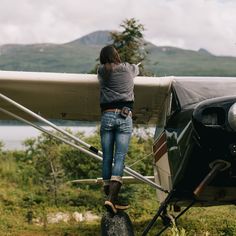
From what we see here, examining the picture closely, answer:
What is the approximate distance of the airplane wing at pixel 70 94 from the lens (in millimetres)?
6320

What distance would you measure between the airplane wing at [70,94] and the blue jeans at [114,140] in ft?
3.58

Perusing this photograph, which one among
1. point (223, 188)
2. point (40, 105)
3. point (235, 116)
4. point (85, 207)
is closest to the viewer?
point (235, 116)

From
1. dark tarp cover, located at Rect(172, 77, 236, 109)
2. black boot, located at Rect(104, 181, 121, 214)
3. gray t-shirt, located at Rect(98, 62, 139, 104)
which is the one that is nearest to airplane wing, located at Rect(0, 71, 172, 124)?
dark tarp cover, located at Rect(172, 77, 236, 109)

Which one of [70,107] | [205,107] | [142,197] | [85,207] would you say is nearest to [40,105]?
[70,107]

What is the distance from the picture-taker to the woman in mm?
5180

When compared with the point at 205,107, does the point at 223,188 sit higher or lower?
lower

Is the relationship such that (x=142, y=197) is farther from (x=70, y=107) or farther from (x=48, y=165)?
(x=70, y=107)

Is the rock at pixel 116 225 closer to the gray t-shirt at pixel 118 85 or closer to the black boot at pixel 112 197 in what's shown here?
the black boot at pixel 112 197

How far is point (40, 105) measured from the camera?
23.9 feet

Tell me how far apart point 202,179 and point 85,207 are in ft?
22.4

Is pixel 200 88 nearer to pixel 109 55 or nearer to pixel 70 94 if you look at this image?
pixel 109 55

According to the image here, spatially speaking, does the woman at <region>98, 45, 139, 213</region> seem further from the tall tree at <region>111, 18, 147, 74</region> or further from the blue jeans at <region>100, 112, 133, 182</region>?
the tall tree at <region>111, 18, 147, 74</region>

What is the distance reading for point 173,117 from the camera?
19.7 feet

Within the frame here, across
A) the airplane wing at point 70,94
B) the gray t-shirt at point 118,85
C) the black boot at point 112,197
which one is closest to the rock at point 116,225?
the black boot at point 112,197
